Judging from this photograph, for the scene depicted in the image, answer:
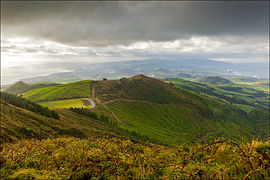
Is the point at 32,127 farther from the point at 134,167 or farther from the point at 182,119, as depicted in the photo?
the point at 182,119

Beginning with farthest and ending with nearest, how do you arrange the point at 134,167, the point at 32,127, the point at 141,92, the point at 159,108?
the point at 141,92, the point at 159,108, the point at 32,127, the point at 134,167

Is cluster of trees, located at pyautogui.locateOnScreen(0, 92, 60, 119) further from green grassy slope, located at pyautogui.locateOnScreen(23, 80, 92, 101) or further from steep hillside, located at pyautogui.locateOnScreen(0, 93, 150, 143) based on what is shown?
green grassy slope, located at pyautogui.locateOnScreen(23, 80, 92, 101)

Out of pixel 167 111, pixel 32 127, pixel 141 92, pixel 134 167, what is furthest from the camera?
pixel 141 92

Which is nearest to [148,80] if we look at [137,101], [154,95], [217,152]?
[154,95]

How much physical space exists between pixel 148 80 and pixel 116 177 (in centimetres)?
16633

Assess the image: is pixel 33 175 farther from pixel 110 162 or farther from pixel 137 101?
pixel 137 101

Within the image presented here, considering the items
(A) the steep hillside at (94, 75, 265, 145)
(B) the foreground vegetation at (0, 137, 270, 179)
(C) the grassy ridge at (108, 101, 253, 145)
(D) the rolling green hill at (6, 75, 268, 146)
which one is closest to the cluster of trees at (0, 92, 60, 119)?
(D) the rolling green hill at (6, 75, 268, 146)

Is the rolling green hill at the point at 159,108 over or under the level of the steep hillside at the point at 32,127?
under

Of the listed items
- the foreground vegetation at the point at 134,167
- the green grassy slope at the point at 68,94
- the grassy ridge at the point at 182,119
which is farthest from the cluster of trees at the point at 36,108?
the green grassy slope at the point at 68,94

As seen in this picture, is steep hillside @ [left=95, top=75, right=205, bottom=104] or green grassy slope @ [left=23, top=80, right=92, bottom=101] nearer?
green grassy slope @ [left=23, top=80, right=92, bottom=101]

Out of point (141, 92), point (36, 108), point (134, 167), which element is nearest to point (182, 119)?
point (141, 92)

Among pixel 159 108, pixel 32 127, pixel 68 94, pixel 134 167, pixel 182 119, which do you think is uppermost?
pixel 134 167

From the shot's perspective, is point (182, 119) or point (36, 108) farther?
point (182, 119)

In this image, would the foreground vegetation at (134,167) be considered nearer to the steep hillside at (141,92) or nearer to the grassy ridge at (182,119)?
the grassy ridge at (182,119)
